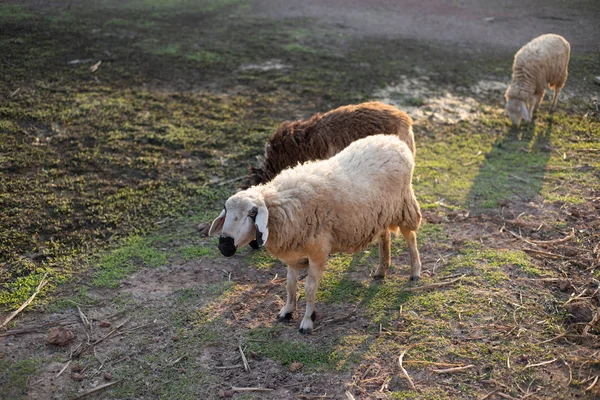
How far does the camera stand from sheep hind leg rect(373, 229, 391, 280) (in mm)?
6156

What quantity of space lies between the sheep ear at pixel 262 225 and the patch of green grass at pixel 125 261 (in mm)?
2241

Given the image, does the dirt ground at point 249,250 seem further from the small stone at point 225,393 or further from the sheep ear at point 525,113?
the sheep ear at point 525,113

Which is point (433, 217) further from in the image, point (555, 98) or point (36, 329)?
point (555, 98)

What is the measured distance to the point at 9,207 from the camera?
23.9ft

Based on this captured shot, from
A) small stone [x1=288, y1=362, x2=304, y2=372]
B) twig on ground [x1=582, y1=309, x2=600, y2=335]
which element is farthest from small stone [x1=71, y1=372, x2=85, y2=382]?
twig on ground [x1=582, y1=309, x2=600, y2=335]

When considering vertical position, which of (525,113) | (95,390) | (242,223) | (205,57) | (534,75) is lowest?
(95,390)

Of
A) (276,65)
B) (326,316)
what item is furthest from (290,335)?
(276,65)

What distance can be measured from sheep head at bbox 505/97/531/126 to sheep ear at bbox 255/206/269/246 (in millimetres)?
7563

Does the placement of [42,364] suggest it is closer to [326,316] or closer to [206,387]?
[206,387]

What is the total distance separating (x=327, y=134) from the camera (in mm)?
7277

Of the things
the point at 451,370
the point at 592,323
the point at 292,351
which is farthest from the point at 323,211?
the point at 592,323

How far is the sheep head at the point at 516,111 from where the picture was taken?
10.5 metres

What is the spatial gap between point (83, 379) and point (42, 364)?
0.45 m

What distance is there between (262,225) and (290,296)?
3.81 ft
